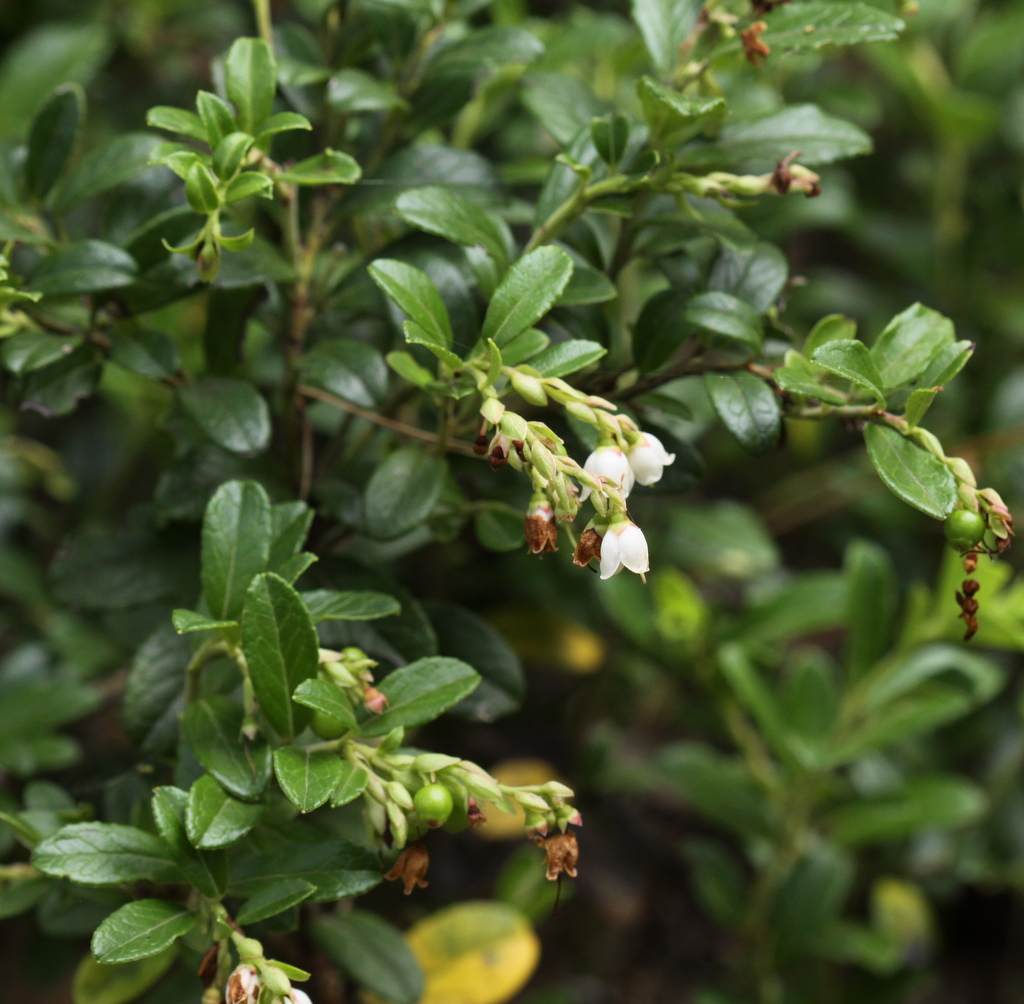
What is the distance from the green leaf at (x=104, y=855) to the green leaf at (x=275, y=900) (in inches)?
2.7

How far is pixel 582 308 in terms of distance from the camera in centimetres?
84

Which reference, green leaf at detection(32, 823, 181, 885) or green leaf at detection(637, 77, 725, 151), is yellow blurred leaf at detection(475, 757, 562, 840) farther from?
green leaf at detection(637, 77, 725, 151)

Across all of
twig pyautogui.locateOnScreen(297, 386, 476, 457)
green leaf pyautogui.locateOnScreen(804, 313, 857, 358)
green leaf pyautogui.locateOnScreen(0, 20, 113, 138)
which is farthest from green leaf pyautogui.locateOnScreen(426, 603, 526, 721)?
green leaf pyautogui.locateOnScreen(0, 20, 113, 138)

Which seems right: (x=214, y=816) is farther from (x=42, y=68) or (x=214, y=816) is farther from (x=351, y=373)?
(x=42, y=68)

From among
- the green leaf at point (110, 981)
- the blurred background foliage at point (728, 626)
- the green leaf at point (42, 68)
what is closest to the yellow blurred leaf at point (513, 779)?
the blurred background foliage at point (728, 626)

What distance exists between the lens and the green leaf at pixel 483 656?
0.93 m

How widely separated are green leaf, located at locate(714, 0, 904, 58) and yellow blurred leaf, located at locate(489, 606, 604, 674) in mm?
875

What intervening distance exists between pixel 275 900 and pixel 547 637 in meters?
0.84

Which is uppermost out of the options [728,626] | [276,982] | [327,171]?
[327,171]

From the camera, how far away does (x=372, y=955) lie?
0.96 metres

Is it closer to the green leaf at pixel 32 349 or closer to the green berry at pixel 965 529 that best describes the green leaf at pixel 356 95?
the green leaf at pixel 32 349

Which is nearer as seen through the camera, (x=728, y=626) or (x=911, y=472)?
(x=911, y=472)

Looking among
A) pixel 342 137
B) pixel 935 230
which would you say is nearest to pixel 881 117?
pixel 935 230

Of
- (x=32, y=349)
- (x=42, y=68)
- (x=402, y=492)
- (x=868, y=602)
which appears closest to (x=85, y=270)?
(x=32, y=349)
